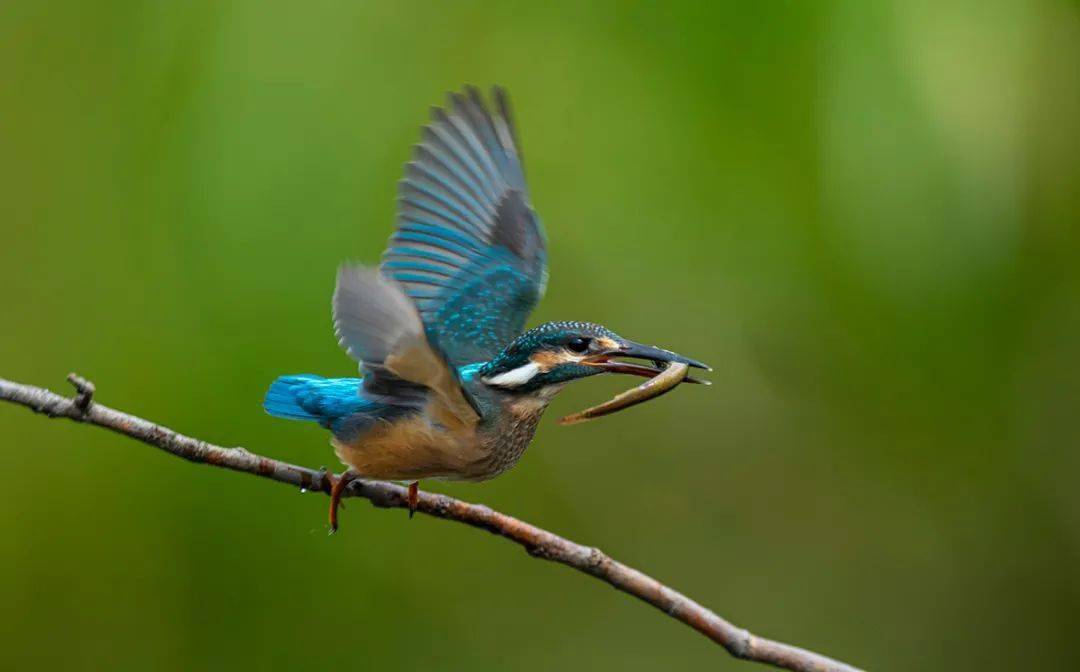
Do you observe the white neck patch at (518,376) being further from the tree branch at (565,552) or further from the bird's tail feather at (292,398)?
the bird's tail feather at (292,398)

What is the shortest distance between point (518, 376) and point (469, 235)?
0.70 m

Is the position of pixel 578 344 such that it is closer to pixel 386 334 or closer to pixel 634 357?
pixel 634 357

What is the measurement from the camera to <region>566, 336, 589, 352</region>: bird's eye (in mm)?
2381

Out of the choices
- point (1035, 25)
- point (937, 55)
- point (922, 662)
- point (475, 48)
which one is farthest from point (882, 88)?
point (922, 662)

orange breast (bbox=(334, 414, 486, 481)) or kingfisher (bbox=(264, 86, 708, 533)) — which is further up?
kingfisher (bbox=(264, 86, 708, 533))

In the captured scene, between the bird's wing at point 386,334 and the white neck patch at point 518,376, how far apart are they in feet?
0.56

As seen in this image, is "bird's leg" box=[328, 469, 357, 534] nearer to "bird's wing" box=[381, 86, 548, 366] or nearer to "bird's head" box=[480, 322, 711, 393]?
"bird's head" box=[480, 322, 711, 393]

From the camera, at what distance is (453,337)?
292 centimetres

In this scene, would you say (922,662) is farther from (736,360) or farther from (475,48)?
(475,48)

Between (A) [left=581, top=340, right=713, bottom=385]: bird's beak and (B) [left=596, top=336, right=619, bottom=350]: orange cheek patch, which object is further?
(B) [left=596, top=336, right=619, bottom=350]: orange cheek patch

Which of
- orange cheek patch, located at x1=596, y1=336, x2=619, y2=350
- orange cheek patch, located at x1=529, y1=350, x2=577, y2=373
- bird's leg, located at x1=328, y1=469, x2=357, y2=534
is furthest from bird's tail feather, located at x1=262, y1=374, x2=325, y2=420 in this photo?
orange cheek patch, located at x1=596, y1=336, x2=619, y2=350

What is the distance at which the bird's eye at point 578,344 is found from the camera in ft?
7.81

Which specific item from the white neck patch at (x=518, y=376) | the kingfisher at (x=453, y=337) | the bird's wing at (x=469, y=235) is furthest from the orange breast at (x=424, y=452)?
the bird's wing at (x=469, y=235)

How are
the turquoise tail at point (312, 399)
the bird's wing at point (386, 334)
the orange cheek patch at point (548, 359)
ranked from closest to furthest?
the bird's wing at point (386, 334) → the orange cheek patch at point (548, 359) → the turquoise tail at point (312, 399)
